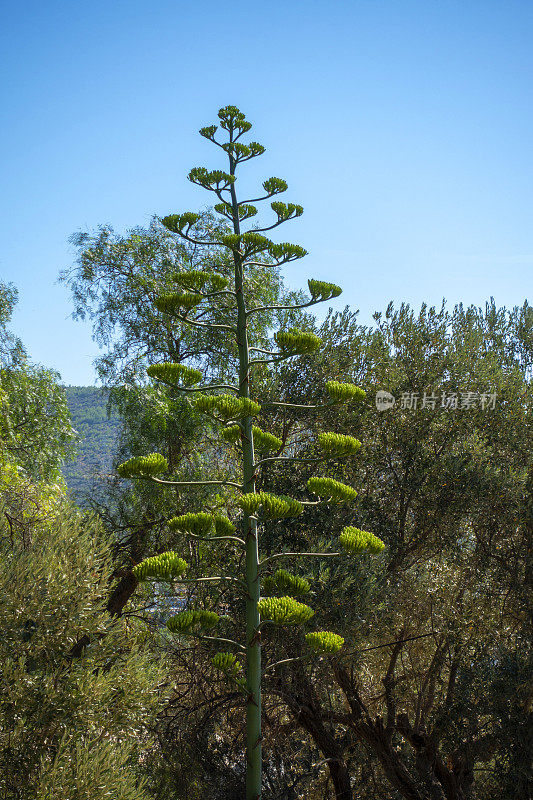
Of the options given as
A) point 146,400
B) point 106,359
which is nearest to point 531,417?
point 146,400

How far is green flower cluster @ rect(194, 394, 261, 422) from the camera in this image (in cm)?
532

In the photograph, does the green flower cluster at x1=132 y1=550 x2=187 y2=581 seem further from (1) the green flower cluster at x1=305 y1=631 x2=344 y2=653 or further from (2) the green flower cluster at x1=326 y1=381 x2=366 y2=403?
(2) the green flower cluster at x1=326 y1=381 x2=366 y2=403

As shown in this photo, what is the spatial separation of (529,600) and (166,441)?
248 inches

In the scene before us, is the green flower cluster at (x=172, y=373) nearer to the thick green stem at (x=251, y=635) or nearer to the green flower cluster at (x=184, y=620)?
the thick green stem at (x=251, y=635)

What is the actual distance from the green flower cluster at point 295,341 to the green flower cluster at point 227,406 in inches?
31.1

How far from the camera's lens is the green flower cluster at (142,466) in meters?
5.41

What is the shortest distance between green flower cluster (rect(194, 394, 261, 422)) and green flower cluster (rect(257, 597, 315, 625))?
1.65 m

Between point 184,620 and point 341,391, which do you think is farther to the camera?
point 341,391

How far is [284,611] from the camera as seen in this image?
5230 millimetres

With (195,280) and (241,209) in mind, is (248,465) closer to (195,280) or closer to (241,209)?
(195,280)

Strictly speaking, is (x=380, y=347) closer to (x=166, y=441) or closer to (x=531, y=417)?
(x=531, y=417)

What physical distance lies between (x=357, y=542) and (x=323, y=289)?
2.52 m

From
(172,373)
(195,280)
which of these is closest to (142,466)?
(172,373)

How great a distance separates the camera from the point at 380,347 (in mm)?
9945
